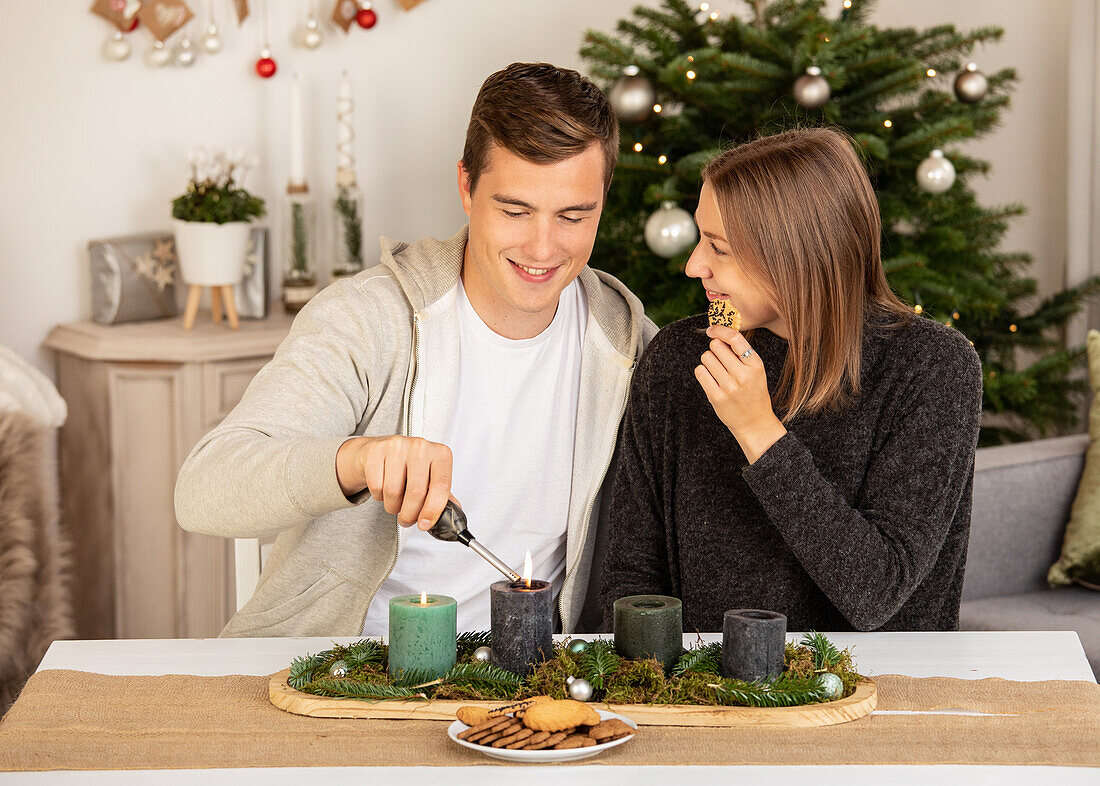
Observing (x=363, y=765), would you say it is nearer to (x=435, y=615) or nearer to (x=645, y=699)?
(x=435, y=615)

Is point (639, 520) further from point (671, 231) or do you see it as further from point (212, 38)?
point (212, 38)

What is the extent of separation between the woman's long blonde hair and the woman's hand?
14 cm

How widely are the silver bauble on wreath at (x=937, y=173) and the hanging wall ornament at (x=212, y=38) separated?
176cm

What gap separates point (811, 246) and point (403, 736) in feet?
2.76

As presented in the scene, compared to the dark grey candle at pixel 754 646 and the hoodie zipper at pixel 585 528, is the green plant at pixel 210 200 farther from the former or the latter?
the dark grey candle at pixel 754 646

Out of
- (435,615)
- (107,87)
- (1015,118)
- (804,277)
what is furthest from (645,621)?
(1015,118)

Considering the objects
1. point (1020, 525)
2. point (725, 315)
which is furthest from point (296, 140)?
point (1020, 525)

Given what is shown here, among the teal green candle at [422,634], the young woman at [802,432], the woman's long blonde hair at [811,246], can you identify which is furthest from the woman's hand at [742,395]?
the teal green candle at [422,634]

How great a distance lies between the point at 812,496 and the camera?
1.34 m

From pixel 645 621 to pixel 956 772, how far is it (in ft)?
1.08

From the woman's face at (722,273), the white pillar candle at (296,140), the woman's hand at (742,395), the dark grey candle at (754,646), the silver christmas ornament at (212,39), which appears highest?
the silver christmas ornament at (212,39)

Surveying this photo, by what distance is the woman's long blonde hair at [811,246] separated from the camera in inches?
58.4

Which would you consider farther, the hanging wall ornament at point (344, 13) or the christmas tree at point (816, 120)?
the hanging wall ornament at point (344, 13)

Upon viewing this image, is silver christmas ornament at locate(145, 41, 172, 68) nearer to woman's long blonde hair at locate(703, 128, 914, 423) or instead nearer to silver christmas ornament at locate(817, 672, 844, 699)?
woman's long blonde hair at locate(703, 128, 914, 423)
